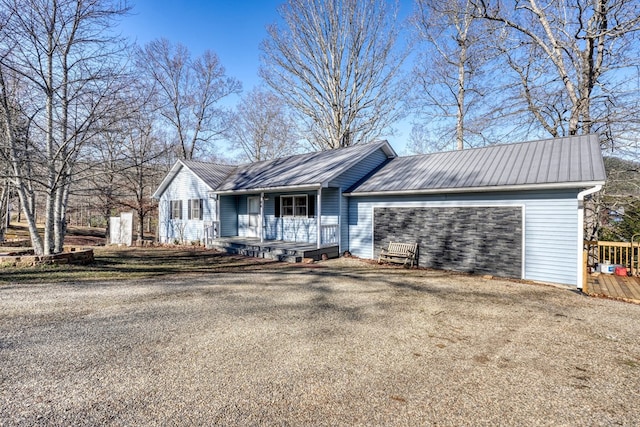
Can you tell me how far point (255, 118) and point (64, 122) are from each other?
66.1ft

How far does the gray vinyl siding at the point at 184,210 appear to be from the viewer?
16.7m

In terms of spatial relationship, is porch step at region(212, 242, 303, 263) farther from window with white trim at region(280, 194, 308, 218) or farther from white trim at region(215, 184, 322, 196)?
white trim at region(215, 184, 322, 196)

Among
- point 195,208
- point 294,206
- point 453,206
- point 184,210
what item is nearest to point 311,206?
point 294,206

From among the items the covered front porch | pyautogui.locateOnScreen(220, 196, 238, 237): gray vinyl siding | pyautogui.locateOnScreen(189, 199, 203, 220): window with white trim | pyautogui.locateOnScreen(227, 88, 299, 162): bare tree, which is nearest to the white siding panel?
the covered front porch

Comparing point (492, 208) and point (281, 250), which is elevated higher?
point (492, 208)

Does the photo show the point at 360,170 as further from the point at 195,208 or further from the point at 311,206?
the point at 195,208

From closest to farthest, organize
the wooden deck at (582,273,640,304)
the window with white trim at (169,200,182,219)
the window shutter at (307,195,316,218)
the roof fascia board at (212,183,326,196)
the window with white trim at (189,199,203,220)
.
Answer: the wooden deck at (582,273,640,304) → the roof fascia board at (212,183,326,196) → the window shutter at (307,195,316,218) → the window with white trim at (189,199,203,220) → the window with white trim at (169,200,182,219)

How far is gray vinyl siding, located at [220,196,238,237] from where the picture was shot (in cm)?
1611

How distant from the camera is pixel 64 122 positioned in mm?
9492

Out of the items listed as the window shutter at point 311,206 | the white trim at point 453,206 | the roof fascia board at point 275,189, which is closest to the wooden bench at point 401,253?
the white trim at point 453,206

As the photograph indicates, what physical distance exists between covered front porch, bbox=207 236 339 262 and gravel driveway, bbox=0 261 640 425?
4760 mm

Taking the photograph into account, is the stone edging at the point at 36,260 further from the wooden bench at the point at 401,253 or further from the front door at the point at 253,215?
the wooden bench at the point at 401,253

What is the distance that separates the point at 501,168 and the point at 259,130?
22840 mm

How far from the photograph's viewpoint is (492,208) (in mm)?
9062
